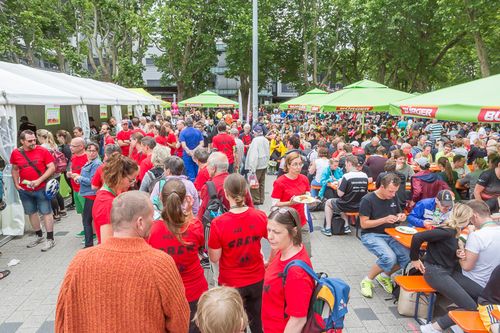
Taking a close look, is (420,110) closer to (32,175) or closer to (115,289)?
(115,289)

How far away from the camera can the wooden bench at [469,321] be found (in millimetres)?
3305

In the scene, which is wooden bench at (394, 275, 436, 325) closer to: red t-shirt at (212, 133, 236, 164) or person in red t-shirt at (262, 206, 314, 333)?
person in red t-shirt at (262, 206, 314, 333)

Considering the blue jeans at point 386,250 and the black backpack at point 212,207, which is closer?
the black backpack at point 212,207

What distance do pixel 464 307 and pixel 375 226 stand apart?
4.99 feet

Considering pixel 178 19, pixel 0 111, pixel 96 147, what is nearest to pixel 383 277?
pixel 96 147

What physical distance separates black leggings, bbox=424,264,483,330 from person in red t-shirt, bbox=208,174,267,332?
219 cm

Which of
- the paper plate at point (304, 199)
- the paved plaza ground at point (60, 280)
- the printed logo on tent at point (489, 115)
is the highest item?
the printed logo on tent at point (489, 115)

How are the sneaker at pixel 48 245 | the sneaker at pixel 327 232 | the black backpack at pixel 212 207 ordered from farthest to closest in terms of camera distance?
1. the sneaker at pixel 327 232
2. the sneaker at pixel 48 245
3. the black backpack at pixel 212 207

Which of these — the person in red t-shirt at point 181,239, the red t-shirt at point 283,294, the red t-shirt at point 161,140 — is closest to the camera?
the red t-shirt at point 283,294

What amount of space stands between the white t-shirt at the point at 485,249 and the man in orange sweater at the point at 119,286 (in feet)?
11.3

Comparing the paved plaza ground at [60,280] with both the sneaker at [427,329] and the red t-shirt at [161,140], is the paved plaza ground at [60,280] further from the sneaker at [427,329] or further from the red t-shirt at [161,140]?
the red t-shirt at [161,140]

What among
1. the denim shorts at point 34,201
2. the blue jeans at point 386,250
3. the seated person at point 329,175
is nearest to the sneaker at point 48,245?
the denim shorts at point 34,201

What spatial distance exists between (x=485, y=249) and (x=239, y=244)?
9.02 ft

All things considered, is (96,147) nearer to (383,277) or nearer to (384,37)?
(383,277)
